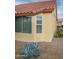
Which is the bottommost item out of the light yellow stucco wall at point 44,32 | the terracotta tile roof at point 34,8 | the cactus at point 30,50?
the cactus at point 30,50

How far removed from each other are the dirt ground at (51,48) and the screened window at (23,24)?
0.15 meters

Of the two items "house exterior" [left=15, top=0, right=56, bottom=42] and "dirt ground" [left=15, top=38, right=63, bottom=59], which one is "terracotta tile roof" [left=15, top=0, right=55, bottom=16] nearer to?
"house exterior" [left=15, top=0, right=56, bottom=42]

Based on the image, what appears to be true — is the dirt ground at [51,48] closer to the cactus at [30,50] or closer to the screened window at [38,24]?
the cactus at [30,50]

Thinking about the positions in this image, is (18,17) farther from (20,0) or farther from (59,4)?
(59,4)

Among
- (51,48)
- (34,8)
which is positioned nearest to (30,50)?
A: (51,48)

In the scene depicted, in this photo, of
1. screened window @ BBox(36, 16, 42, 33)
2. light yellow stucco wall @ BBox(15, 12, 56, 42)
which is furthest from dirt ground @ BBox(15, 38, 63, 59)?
screened window @ BBox(36, 16, 42, 33)

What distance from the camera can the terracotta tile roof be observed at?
87.4 inches

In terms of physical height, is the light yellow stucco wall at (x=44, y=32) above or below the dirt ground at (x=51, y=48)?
above

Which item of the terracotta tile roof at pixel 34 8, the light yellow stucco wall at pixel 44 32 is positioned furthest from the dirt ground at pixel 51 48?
the terracotta tile roof at pixel 34 8

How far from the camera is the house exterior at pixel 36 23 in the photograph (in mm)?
2203

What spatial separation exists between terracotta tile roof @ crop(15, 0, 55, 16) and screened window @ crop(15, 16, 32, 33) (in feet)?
0.19

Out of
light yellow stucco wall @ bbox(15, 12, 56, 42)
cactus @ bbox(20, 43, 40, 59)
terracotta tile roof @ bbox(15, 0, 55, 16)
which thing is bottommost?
cactus @ bbox(20, 43, 40, 59)

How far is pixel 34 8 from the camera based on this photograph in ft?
7.33
